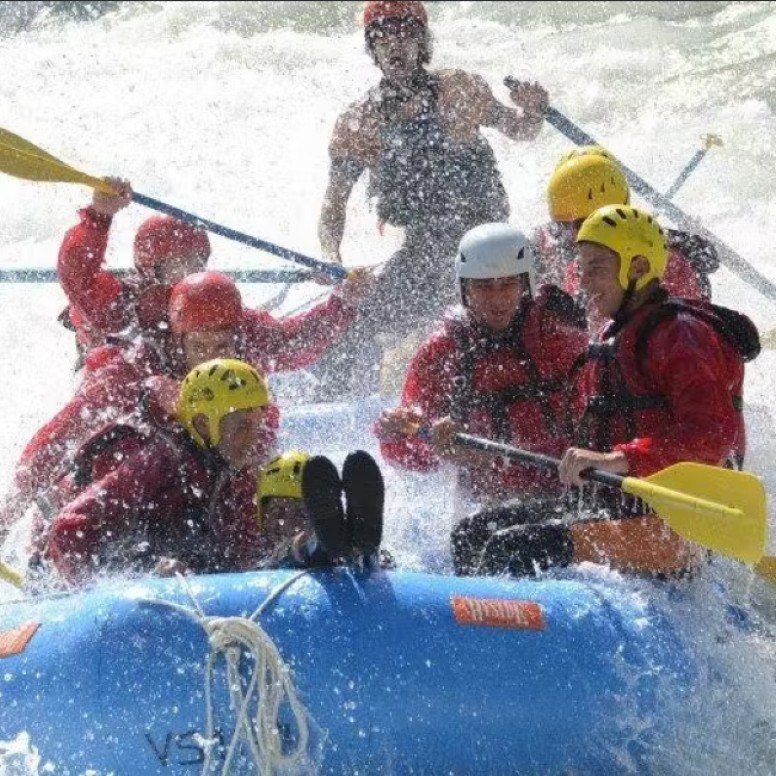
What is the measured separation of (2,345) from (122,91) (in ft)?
20.4

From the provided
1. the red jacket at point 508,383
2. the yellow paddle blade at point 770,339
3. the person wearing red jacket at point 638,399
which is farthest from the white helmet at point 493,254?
A: the yellow paddle blade at point 770,339

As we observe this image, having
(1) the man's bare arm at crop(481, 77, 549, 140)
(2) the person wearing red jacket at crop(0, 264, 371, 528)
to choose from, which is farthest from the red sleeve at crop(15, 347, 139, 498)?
(1) the man's bare arm at crop(481, 77, 549, 140)

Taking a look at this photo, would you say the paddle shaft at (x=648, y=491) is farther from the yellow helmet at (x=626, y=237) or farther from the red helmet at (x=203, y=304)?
the red helmet at (x=203, y=304)

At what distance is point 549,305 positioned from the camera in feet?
14.3

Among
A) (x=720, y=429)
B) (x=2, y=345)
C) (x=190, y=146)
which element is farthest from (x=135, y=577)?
(x=190, y=146)

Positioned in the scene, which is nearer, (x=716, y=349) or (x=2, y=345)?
(x=716, y=349)

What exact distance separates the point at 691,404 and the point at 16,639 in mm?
1681

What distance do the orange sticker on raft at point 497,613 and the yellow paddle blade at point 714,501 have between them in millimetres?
375

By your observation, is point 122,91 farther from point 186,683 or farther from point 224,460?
point 186,683

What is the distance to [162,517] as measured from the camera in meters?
3.97

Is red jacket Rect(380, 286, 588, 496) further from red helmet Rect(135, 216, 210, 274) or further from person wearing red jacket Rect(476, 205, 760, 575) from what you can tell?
red helmet Rect(135, 216, 210, 274)

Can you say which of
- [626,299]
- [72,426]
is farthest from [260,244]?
[626,299]

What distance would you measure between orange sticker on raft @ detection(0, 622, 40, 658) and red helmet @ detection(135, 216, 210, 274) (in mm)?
2266

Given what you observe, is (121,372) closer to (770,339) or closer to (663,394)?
(663,394)
